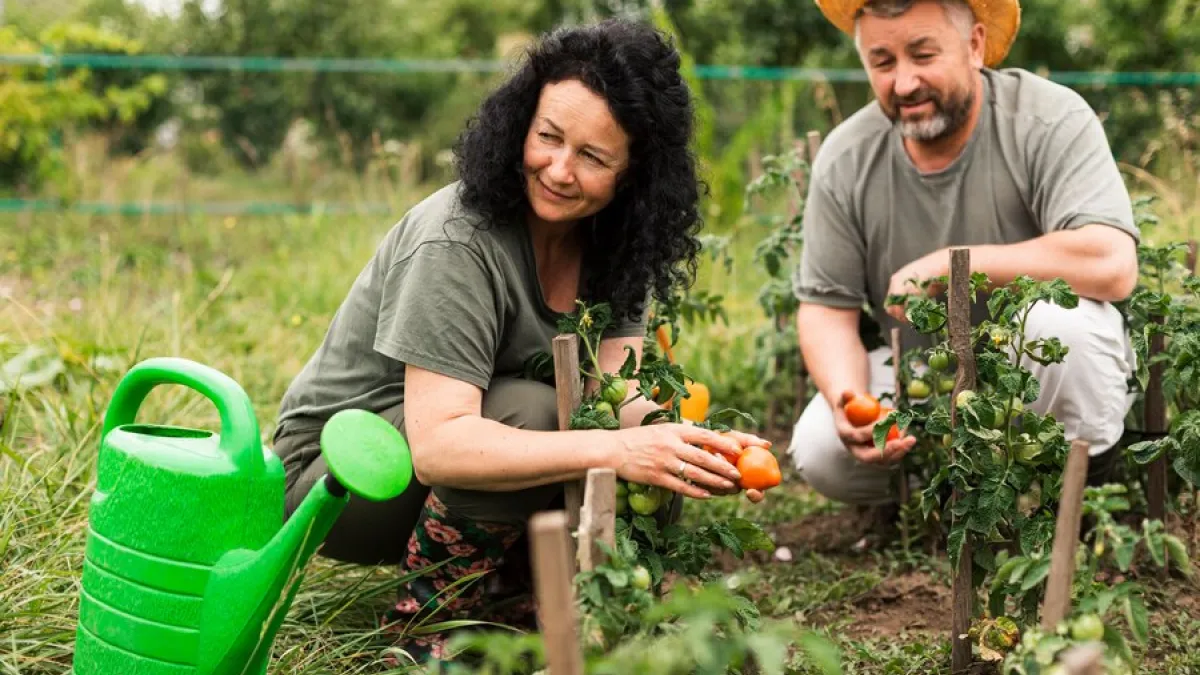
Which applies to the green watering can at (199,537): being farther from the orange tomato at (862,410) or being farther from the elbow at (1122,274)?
the elbow at (1122,274)

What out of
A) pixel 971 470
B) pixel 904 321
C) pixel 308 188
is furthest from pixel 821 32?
pixel 971 470

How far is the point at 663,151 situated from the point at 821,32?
7.88m

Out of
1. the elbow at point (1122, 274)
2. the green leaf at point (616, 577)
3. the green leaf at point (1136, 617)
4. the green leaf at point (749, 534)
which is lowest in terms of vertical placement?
the green leaf at point (749, 534)

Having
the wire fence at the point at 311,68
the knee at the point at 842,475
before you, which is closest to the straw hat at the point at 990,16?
the knee at the point at 842,475

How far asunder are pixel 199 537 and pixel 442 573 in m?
0.64

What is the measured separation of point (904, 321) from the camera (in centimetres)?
265

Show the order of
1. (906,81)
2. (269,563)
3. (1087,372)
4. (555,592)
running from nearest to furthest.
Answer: (555,592) < (269,563) < (1087,372) < (906,81)

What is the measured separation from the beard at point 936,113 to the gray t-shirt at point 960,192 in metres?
0.08

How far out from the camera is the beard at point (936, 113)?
2.60 metres

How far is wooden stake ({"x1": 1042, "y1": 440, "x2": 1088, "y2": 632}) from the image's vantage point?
56.9 inches

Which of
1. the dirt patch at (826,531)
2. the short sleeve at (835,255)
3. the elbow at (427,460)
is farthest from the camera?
the dirt patch at (826,531)

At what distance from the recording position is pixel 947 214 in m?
2.69

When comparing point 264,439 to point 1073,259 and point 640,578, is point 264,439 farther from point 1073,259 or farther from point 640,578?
point 1073,259

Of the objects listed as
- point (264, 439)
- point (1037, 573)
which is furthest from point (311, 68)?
point (1037, 573)
